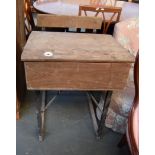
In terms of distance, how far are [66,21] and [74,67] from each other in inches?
26.4

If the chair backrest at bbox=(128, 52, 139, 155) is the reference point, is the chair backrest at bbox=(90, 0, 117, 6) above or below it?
above

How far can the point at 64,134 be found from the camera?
1.67 m

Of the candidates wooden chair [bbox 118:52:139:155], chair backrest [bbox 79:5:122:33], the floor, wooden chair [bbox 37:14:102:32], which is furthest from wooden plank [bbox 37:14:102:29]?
wooden chair [bbox 118:52:139:155]

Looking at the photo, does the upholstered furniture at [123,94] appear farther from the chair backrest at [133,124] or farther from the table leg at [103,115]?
the chair backrest at [133,124]

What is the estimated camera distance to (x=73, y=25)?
1.75m

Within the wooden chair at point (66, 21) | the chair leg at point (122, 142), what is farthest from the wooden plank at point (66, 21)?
the chair leg at point (122, 142)

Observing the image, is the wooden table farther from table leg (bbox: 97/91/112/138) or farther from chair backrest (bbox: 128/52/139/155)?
table leg (bbox: 97/91/112/138)

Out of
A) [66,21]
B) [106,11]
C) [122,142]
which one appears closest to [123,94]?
[122,142]

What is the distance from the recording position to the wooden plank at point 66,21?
169 centimetres

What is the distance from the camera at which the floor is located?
1537 mm
